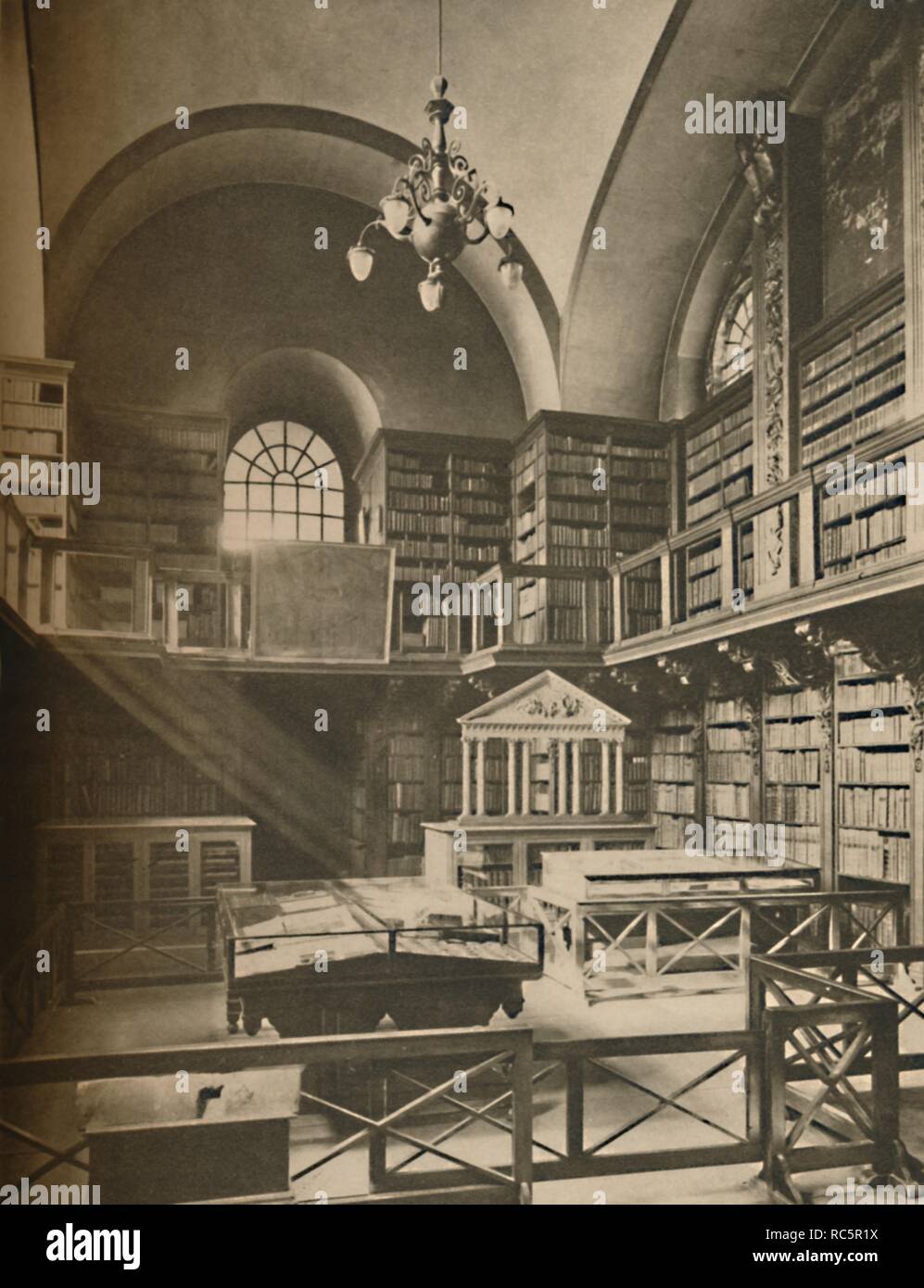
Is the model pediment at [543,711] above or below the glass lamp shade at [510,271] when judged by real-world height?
below

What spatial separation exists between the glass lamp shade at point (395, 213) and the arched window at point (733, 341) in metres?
3.49

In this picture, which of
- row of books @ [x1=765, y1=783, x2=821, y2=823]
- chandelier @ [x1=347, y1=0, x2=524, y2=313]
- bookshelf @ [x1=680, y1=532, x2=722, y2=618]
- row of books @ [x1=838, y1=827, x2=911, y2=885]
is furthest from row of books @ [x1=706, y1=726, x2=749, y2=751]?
chandelier @ [x1=347, y1=0, x2=524, y2=313]

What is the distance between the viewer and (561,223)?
7816 millimetres

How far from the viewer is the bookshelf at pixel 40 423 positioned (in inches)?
218

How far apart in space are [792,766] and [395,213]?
4300 millimetres

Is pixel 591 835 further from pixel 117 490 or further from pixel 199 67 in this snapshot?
pixel 199 67

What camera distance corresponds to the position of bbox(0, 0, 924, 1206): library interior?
4.09 meters

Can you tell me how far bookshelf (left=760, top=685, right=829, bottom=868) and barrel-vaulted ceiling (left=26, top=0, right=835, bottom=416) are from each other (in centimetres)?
344

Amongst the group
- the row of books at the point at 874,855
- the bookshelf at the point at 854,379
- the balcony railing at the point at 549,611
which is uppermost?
the bookshelf at the point at 854,379

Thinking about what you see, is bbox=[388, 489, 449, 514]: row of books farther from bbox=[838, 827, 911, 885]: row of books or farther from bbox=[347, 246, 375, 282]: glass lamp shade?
bbox=[838, 827, 911, 885]: row of books

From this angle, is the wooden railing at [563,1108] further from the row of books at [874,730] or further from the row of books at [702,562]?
the row of books at [702,562]

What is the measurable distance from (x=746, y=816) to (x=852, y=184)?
14.4 feet

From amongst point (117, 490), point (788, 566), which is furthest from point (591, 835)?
point (117, 490)

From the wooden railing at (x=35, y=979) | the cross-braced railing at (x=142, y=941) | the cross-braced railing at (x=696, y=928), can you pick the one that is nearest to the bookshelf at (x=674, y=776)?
the cross-braced railing at (x=696, y=928)
